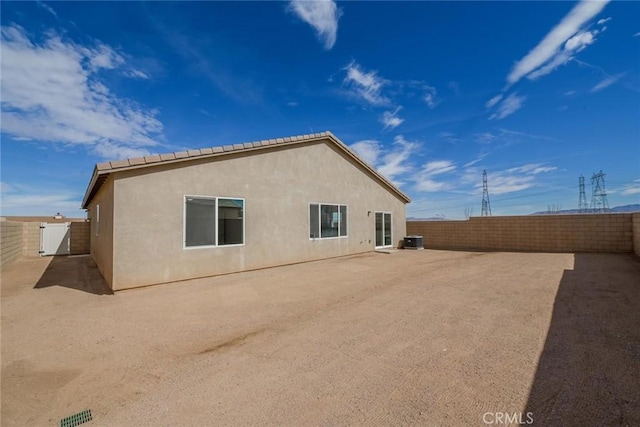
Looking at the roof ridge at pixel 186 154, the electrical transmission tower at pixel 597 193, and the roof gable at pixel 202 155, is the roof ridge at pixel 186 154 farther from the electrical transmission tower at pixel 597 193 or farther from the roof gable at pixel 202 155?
the electrical transmission tower at pixel 597 193

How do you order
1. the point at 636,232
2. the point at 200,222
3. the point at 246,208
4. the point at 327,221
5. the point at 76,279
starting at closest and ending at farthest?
the point at 200,222
the point at 76,279
the point at 246,208
the point at 636,232
the point at 327,221

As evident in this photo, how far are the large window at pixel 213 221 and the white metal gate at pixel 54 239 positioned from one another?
491 inches

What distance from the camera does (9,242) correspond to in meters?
10.5

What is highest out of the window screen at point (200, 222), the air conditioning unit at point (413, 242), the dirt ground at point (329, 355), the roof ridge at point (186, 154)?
the roof ridge at point (186, 154)

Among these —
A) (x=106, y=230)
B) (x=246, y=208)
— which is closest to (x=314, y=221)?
(x=246, y=208)

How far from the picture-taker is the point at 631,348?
306cm

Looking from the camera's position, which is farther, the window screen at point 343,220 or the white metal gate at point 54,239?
the white metal gate at point 54,239

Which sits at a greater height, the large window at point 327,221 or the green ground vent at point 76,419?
the large window at point 327,221

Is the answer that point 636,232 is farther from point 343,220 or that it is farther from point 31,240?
point 31,240

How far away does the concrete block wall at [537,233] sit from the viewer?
1127cm

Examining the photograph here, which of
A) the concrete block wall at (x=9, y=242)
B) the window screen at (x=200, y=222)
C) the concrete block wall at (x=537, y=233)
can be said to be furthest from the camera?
the concrete block wall at (x=537, y=233)

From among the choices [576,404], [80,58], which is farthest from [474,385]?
[80,58]

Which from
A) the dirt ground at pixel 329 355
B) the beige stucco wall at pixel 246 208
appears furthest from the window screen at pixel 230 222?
the dirt ground at pixel 329 355

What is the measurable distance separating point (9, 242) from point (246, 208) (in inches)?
387
